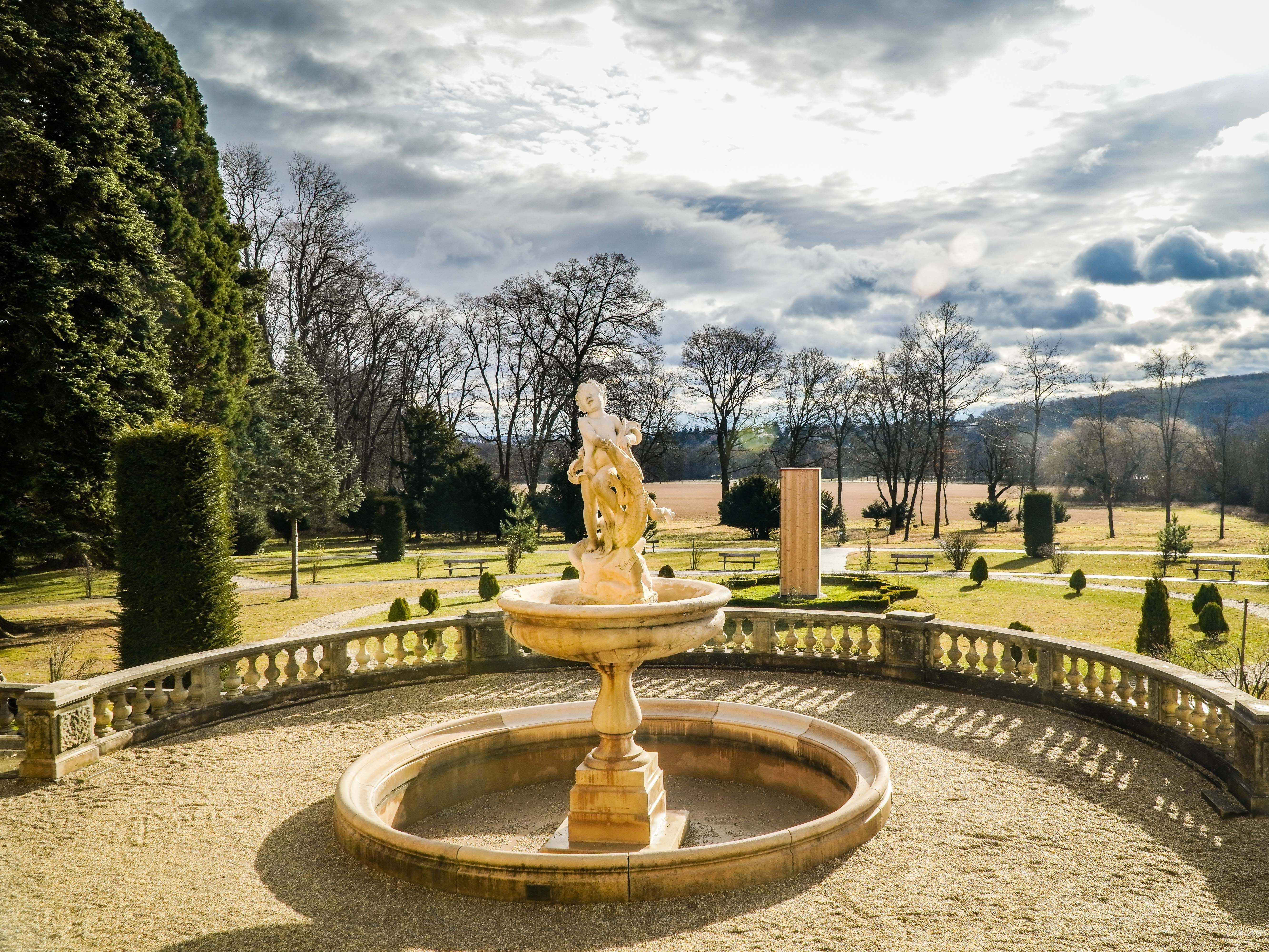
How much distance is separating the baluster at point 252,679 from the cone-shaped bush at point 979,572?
20.7m

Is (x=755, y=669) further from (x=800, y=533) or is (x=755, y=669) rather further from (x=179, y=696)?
(x=800, y=533)

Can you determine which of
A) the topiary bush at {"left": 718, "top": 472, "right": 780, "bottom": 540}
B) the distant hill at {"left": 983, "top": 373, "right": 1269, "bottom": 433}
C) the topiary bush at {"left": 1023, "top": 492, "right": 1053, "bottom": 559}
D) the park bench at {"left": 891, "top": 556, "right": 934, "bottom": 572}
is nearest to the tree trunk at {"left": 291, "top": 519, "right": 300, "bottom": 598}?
the park bench at {"left": 891, "top": 556, "right": 934, "bottom": 572}

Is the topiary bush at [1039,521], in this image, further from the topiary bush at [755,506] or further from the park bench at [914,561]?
the topiary bush at [755,506]

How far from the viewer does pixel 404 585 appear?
85.7 ft

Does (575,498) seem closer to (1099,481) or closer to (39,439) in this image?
(39,439)

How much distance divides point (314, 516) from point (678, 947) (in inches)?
Answer: 1103

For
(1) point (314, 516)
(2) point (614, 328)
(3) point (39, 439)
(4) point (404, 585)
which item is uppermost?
(2) point (614, 328)

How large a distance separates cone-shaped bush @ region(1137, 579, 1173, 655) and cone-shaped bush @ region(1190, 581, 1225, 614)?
4948 millimetres

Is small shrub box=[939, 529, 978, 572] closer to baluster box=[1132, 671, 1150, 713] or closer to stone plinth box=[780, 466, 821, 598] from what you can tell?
stone plinth box=[780, 466, 821, 598]

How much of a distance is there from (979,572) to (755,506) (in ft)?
60.2

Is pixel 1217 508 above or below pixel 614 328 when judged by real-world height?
below

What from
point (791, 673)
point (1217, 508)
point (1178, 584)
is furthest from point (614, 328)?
point (1217, 508)

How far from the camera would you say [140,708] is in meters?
9.16

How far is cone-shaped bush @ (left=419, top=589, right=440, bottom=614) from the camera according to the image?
1948cm
